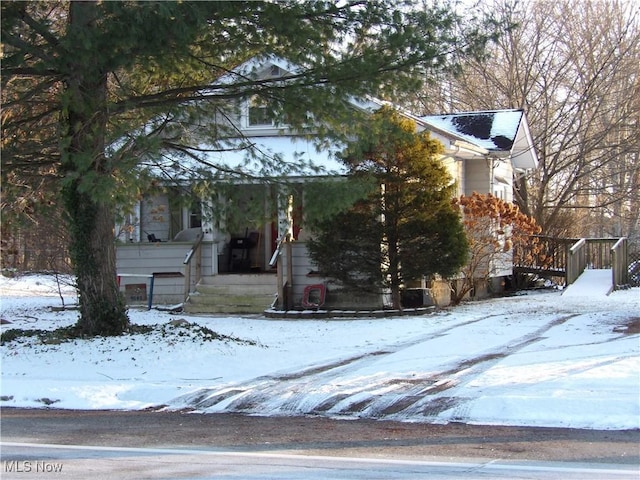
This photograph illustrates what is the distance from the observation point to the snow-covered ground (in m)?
8.85

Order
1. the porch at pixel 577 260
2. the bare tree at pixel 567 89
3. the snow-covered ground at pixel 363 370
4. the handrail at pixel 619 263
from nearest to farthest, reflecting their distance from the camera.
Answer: the snow-covered ground at pixel 363 370
the handrail at pixel 619 263
the porch at pixel 577 260
the bare tree at pixel 567 89

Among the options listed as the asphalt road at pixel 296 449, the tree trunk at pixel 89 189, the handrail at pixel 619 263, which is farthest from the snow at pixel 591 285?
the asphalt road at pixel 296 449

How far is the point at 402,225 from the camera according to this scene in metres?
17.4

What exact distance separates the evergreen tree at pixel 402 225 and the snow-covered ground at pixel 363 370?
1451mm

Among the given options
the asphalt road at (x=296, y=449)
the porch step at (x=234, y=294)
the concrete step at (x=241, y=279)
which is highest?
the concrete step at (x=241, y=279)

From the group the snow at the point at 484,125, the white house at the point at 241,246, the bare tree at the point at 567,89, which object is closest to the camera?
the white house at the point at 241,246

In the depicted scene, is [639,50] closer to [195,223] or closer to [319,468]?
[195,223]

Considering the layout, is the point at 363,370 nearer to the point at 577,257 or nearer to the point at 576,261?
the point at 576,261

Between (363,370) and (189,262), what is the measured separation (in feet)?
31.2

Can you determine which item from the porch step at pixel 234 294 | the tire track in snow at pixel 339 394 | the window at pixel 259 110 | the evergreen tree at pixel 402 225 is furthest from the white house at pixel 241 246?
the tire track in snow at pixel 339 394

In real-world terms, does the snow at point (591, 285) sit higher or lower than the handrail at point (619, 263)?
lower

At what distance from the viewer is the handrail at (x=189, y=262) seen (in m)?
19.8

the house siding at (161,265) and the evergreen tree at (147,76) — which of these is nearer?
the evergreen tree at (147,76)

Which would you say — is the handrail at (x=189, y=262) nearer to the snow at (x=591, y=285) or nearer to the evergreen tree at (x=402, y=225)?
the evergreen tree at (x=402, y=225)
